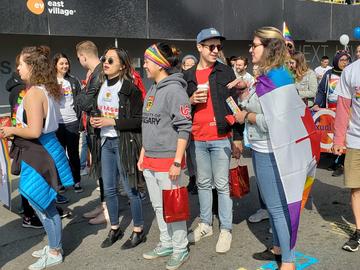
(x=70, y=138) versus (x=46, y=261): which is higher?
(x=70, y=138)

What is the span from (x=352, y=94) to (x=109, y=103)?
219 cm

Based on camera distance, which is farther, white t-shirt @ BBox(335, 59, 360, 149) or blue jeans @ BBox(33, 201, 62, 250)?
white t-shirt @ BBox(335, 59, 360, 149)

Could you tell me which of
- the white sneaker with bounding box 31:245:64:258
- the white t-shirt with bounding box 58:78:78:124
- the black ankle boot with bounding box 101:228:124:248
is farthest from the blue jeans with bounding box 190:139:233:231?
the white t-shirt with bounding box 58:78:78:124

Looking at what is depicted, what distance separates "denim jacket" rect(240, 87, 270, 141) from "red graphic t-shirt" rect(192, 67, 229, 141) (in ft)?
1.84

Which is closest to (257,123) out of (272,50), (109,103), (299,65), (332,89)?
(272,50)

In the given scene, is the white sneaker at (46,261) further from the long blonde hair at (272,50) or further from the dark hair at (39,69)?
the long blonde hair at (272,50)

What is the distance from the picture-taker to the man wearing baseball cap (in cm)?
371

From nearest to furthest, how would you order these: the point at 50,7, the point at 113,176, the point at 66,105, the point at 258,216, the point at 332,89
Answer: the point at 113,176 → the point at 258,216 → the point at 66,105 → the point at 332,89 → the point at 50,7

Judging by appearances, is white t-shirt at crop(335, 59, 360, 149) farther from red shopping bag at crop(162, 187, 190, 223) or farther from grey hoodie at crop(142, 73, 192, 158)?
red shopping bag at crop(162, 187, 190, 223)

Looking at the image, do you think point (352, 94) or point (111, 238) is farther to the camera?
point (111, 238)

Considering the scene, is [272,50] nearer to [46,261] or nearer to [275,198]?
[275,198]

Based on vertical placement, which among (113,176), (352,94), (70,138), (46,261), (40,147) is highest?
(352,94)

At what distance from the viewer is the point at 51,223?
11.5ft

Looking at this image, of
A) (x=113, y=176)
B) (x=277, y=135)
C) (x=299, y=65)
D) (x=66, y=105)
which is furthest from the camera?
(x=299, y=65)
